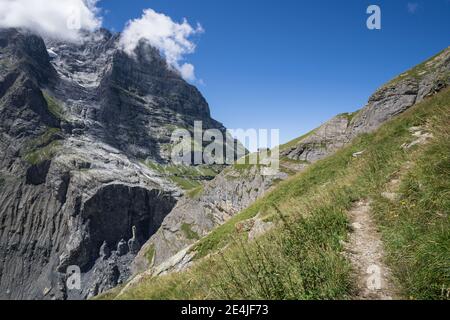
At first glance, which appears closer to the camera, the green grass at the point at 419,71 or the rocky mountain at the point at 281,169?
the rocky mountain at the point at 281,169

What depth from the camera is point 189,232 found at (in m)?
127

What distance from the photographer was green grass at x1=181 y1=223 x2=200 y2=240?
124250mm

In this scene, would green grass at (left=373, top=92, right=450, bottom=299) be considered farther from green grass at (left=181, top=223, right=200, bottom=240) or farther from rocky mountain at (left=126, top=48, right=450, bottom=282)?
green grass at (left=181, top=223, right=200, bottom=240)

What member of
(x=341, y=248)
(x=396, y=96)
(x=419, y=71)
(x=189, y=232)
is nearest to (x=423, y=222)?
(x=341, y=248)

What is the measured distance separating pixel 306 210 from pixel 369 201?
2.31m

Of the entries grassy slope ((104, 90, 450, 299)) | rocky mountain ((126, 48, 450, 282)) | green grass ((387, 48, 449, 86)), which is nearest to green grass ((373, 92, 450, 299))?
grassy slope ((104, 90, 450, 299))

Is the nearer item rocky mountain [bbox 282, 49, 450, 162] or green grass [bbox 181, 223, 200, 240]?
rocky mountain [bbox 282, 49, 450, 162]

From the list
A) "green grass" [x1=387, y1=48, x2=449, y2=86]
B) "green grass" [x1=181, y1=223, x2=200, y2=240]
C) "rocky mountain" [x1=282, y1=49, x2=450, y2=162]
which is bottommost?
"green grass" [x1=181, y1=223, x2=200, y2=240]

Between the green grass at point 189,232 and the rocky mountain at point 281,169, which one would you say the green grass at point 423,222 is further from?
the green grass at point 189,232

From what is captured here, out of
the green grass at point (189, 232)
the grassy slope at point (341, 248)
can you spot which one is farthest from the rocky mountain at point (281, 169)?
the grassy slope at point (341, 248)

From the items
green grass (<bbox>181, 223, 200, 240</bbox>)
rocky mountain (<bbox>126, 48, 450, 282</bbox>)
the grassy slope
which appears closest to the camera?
the grassy slope

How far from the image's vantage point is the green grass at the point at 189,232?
124250 mm

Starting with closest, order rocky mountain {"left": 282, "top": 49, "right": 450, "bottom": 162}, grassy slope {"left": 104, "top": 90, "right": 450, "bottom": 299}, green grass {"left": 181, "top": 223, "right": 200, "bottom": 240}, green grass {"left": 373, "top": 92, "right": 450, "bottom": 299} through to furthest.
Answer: green grass {"left": 373, "top": 92, "right": 450, "bottom": 299} < grassy slope {"left": 104, "top": 90, "right": 450, "bottom": 299} < rocky mountain {"left": 282, "top": 49, "right": 450, "bottom": 162} < green grass {"left": 181, "top": 223, "right": 200, "bottom": 240}

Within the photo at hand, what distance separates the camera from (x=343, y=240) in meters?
8.27
